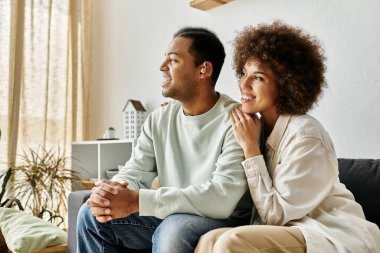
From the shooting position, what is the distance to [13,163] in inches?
103

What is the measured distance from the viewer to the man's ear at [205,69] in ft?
4.43

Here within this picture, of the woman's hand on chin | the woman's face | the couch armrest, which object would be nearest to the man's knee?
the woman's hand on chin

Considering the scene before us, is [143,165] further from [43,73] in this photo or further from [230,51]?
[43,73]

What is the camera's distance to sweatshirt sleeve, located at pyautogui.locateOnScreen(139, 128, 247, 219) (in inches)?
39.3

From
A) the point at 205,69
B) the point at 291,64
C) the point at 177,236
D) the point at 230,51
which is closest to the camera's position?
the point at 177,236

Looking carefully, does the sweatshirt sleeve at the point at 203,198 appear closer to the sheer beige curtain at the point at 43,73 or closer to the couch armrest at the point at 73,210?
the couch armrest at the point at 73,210

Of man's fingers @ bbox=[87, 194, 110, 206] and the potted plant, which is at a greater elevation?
man's fingers @ bbox=[87, 194, 110, 206]

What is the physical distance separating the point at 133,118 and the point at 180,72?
128 cm

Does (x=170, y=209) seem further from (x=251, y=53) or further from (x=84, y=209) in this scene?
(x=251, y=53)

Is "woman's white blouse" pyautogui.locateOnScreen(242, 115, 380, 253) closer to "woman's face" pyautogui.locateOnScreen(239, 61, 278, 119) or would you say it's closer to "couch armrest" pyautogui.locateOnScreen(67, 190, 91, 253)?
"woman's face" pyautogui.locateOnScreen(239, 61, 278, 119)

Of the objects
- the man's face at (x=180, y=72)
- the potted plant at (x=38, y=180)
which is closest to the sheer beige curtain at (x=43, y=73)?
the potted plant at (x=38, y=180)

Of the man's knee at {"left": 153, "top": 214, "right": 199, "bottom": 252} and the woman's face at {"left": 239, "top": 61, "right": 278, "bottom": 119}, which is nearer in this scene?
the man's knee at {"left": 153, "top": 214, "right": 199, "bottom": 252}

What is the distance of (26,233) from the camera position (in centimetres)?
178

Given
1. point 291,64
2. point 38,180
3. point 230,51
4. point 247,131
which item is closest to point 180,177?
point 247,131
